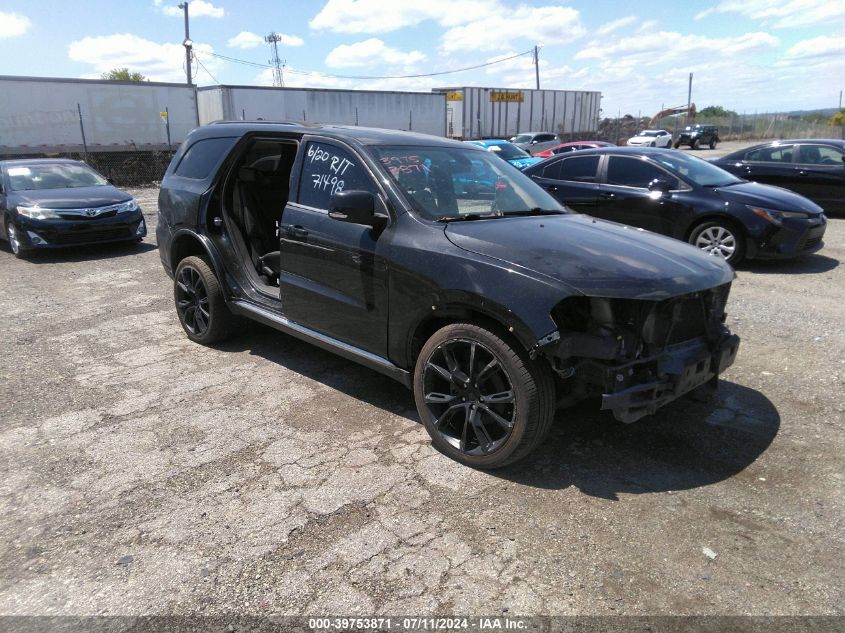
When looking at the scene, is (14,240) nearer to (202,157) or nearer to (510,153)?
(202,157)

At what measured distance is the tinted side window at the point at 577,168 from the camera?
870 centimetres

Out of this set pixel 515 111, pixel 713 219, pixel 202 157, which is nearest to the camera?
pixel 202 157

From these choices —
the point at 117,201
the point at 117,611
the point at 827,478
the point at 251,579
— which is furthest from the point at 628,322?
the point at 117,201

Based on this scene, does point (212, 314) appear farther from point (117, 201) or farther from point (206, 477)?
point (117, 201)

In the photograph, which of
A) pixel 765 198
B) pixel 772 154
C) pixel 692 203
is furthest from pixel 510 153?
pixel 765 198

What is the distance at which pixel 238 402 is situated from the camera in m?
4.36

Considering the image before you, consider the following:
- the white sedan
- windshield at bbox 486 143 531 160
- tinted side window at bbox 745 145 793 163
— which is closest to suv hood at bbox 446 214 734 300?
tinted side window at bbox 745 145 793 163

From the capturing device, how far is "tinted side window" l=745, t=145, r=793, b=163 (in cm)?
1161

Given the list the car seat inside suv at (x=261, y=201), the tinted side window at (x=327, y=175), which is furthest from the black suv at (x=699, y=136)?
the tinted side window at (x=327, y=175)

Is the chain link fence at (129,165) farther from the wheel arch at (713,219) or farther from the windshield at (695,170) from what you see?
the wheel arch at (713,219)

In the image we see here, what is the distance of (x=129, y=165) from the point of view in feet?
75.0

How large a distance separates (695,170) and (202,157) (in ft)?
21.1

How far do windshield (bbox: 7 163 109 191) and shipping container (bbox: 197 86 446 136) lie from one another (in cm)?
1158

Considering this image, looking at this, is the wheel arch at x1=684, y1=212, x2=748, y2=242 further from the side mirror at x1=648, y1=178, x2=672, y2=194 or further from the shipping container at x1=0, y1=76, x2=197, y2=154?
the shipping container at x1=0, y1=76, x2=197, y2=154
